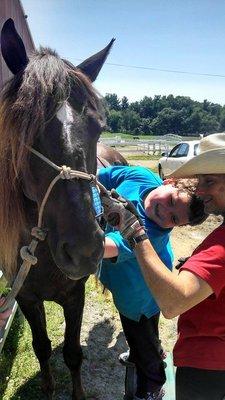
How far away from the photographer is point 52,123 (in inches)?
70.9

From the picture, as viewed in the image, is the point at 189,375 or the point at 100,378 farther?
the point at 100,378

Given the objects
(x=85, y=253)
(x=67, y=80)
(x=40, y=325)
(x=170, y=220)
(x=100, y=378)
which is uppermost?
(x=67, y=80)

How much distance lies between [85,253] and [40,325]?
1619 millimetres

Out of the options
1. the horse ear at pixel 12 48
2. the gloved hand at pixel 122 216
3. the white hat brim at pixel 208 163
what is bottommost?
the gloved hand at pixel 122 216

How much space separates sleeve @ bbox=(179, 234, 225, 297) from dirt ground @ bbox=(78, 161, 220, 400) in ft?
6.87

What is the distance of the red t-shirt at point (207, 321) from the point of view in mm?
1652

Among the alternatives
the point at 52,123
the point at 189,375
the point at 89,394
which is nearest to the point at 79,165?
the point at 52,123

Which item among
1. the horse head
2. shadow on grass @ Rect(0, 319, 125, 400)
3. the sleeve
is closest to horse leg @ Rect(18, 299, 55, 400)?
shadow on grass @ Rect(0, 319, 125, 400)

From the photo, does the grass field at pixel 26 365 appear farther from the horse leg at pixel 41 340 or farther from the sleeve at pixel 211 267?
the sleeve at pixel 211 267

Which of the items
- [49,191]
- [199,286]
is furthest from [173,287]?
[49,191]

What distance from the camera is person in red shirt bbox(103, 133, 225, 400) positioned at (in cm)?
163

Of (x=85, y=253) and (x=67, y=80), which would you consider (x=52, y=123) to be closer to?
(x=67, y=80)

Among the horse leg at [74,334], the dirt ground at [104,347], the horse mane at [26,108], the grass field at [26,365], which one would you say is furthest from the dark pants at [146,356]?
the horse mane at [26,108]

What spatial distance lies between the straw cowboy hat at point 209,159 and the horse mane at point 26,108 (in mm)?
557
